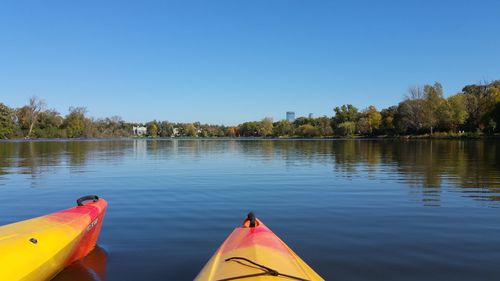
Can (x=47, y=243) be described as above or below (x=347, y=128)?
below

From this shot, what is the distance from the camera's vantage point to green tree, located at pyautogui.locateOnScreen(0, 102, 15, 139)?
417ft

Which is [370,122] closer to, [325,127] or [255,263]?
[325,127]

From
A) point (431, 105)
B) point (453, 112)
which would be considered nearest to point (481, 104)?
point (453, 112)

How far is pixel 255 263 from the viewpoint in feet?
16.5

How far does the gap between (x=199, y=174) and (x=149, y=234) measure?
1362cm

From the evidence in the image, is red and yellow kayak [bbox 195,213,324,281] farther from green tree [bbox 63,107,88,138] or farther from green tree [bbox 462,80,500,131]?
green tree [bbox 63,107,88,138]

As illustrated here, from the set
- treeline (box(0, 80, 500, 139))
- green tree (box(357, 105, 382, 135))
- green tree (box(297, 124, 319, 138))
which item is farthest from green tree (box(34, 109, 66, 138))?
green tree (box(357, 105, 382, 135))

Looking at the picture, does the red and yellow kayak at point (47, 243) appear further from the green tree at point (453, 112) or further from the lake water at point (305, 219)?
the green tree at point (453, 112)

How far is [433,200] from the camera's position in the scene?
1410 centimetres

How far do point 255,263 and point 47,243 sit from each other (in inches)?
150

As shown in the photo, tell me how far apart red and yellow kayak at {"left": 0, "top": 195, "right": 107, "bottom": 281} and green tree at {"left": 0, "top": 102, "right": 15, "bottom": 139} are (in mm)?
→ 141982

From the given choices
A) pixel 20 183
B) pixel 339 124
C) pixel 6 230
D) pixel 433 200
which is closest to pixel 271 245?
pixel 6 230

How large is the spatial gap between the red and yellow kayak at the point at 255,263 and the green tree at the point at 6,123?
146 m

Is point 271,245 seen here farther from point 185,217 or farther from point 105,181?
point 105,181
